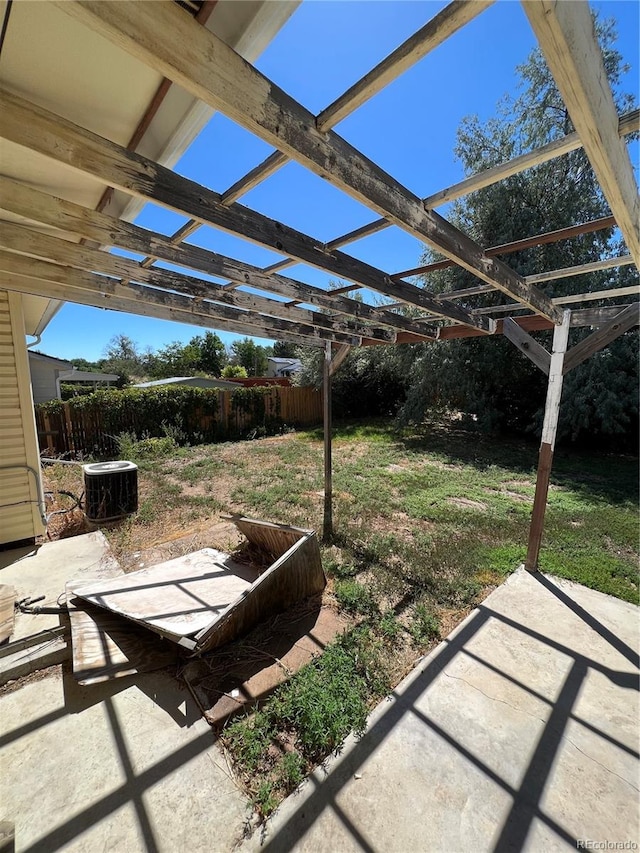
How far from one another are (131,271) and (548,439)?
3697mm

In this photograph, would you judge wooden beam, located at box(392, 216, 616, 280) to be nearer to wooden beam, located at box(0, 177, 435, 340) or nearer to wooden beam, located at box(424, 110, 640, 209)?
wooden beam, located at box(424, 110, 640, 209)

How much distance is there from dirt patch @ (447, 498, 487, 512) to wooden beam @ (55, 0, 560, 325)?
4.60 m

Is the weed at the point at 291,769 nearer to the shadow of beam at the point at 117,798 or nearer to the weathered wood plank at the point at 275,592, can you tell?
the shadow of beam at the point at 117,798

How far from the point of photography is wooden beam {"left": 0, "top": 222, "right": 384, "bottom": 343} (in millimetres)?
1743

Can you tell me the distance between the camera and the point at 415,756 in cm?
165

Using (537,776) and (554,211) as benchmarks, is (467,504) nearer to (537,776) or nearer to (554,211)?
(537,776)

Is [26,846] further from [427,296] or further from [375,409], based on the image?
[375,409]

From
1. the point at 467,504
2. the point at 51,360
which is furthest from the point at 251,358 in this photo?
the point at 467,504

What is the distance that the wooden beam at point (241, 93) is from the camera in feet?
2.04

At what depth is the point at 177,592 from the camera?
8.47 feet

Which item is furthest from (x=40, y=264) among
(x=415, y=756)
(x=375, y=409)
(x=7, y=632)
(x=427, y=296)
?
(x=375, y=409)

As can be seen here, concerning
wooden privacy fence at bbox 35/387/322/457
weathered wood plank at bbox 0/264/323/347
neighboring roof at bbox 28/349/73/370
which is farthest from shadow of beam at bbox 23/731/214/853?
neighboring roof at bbox 28/349/73/370

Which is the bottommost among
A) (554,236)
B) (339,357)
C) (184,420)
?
(184,420)

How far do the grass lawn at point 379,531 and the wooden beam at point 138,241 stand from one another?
2.42 metres
